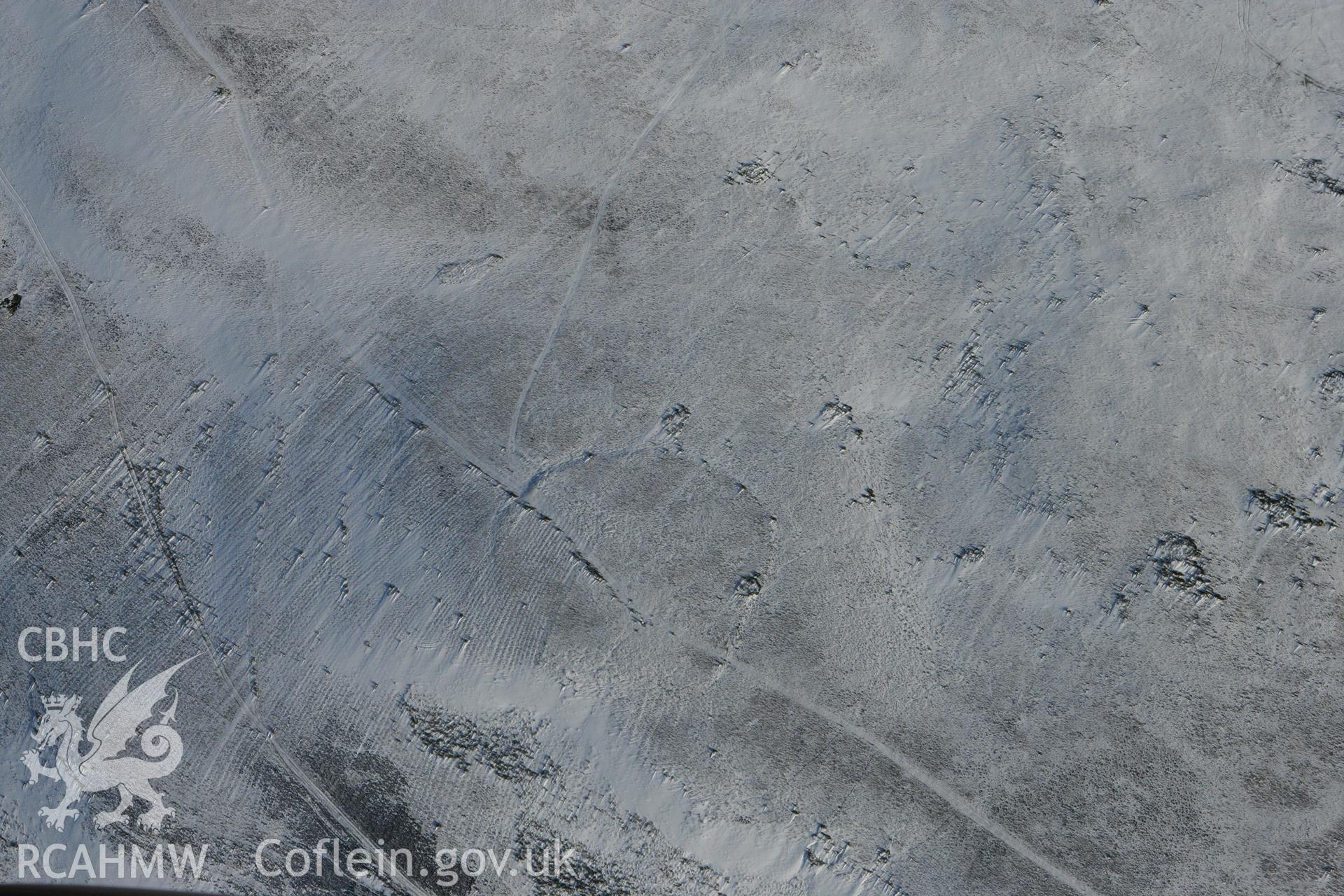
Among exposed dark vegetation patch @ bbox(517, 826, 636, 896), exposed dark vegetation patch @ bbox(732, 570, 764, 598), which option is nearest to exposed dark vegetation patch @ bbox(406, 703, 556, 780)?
exposed dark vegetation patch @ bbox(517, 826, 636, 896)

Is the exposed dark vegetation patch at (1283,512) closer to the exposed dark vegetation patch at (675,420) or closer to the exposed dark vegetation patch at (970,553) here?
the exposed dark vegetation patch at (970,553)

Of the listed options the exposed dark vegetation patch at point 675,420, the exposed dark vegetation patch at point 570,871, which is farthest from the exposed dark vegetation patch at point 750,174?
the exposed dark vegetation patch at point 570,871

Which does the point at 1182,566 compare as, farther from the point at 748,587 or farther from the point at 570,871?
the point at 570,871

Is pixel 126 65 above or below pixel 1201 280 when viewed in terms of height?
above

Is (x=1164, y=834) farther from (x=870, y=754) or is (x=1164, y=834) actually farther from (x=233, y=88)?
(x=233, y=88)

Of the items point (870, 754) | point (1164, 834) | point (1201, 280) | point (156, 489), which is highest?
point (156, 489)

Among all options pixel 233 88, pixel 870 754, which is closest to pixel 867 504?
pixel 870 754

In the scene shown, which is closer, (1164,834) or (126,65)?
(1164,834)
